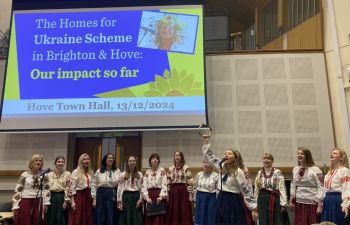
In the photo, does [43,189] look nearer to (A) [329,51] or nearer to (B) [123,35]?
(B) [123,35]

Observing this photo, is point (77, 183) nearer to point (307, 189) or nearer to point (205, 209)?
point (205, 209)

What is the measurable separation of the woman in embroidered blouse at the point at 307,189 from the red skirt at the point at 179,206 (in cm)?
145

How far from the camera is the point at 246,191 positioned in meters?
3.38

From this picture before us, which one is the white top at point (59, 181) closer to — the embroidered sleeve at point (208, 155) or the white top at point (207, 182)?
the white top at point (207, 182)

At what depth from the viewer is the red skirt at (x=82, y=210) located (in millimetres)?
4898

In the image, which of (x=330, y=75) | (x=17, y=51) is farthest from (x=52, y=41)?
(x=330, y=75)

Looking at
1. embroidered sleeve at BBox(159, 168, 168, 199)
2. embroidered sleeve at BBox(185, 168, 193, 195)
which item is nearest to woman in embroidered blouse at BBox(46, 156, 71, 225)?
embroidered sleeve at BBox(159, 168, 168, 199)

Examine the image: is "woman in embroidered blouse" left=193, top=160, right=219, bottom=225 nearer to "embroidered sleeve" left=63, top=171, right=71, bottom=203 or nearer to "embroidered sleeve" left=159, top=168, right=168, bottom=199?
"embroidered sleeve" left=159, top=168, right=168, bottom=199

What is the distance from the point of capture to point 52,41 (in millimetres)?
6891

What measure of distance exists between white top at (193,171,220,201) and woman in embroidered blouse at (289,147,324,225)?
3.45 ft

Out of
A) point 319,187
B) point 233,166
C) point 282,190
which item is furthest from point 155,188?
point 319,187

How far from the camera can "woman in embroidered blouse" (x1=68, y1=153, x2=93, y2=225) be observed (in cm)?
490

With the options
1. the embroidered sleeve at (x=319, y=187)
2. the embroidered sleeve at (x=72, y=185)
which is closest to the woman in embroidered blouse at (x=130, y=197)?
the embroidered sleeve at (x=72, y=185)

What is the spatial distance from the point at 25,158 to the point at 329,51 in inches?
243
